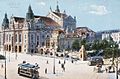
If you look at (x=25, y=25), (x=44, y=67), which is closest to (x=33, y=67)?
(x=44, y=67)

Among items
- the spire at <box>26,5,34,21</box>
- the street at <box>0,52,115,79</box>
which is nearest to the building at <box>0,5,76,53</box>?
the spire at <box>26,5,34,21</box>

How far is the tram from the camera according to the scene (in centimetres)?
554

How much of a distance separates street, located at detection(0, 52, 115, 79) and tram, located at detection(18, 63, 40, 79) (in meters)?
0.05

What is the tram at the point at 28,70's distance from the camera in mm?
5545

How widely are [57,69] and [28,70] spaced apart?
1.19 ft

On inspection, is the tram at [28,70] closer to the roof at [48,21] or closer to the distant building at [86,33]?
the roof at [48,21]

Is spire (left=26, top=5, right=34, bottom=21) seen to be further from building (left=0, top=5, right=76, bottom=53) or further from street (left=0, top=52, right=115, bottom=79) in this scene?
street (left=0, top=52, right=115, bottom=79)

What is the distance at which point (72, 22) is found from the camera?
5652mm

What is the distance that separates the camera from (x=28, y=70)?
5562 millimetres

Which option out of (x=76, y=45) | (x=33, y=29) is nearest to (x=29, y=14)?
(x=33, y=29)

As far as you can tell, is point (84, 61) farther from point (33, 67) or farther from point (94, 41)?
point (33, 67)

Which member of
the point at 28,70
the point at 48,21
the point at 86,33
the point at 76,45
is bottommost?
the point at 28,70

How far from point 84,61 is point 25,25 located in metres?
0.88

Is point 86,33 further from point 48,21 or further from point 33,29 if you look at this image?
point 33,29
